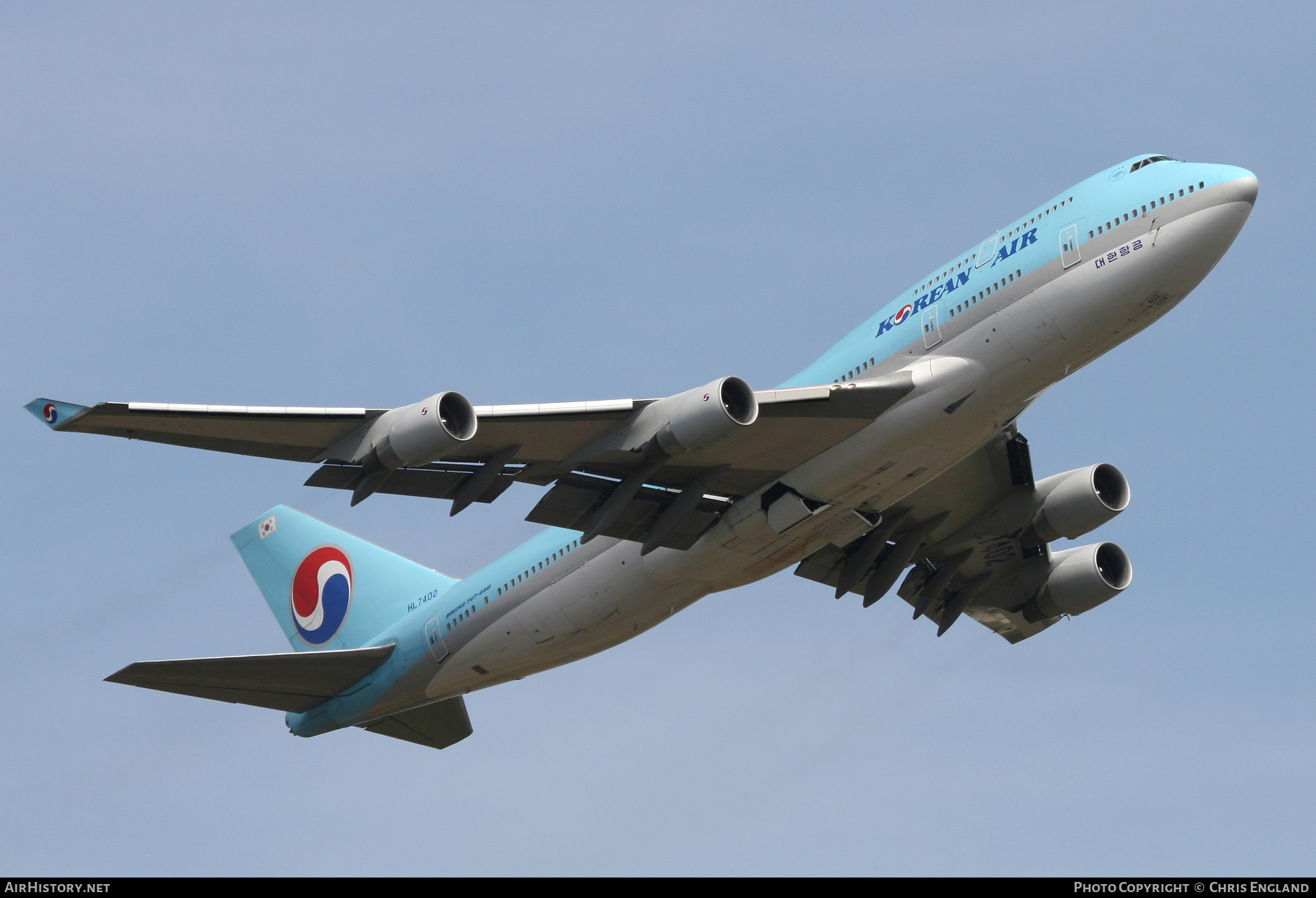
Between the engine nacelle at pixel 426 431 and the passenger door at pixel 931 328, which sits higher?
the passenger door at pixel 931 328

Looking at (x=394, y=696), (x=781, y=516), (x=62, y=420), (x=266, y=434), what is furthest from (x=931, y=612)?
(x=62, y=420)

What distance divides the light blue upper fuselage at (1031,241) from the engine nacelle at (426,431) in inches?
320

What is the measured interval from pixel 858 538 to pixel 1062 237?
10164mm

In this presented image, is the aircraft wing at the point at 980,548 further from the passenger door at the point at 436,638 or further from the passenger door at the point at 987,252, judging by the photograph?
the passenger door at the point at 436,638

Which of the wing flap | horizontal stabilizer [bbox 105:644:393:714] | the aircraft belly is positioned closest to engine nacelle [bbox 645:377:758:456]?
the wing flap

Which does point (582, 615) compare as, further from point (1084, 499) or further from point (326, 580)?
point (1084, 499)

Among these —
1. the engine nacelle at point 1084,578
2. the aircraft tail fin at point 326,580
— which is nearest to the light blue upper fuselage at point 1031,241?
the engine nacelle at point 1084,578

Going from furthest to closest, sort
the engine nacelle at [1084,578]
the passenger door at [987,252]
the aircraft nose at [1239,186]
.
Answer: the engine nacelle at [1084,578], the passenger door at [987,252], the aircraft nose at [1239,186]

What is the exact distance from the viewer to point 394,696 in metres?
35.1

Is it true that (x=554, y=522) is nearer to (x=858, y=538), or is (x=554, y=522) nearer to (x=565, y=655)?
(x=565, y=655)

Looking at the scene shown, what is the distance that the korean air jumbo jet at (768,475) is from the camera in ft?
87.7

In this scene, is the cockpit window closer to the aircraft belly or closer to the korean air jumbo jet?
the korean air jumbo jet

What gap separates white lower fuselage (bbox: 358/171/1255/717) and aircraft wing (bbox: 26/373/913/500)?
22.0 inches

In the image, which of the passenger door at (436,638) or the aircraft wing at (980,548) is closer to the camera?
the passenger door at (436,638)
